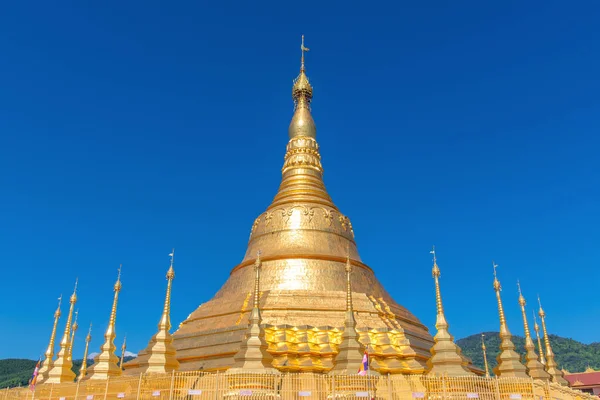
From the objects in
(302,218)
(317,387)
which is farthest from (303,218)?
(317,387)

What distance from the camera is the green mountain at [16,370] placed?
75.2 meters

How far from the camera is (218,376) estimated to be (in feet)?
45.6

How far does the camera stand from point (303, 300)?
78.1 feet

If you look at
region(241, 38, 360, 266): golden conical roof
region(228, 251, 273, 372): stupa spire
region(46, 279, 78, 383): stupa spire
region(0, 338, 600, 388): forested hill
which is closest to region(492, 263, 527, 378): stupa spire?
region(228, 251, 273, 372): stupa spire

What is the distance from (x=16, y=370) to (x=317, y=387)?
9383 cm

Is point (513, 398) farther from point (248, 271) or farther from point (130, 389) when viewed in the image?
point (248, 271)

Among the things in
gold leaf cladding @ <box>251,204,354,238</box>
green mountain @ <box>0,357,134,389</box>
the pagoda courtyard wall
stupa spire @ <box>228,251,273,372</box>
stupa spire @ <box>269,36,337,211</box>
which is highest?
stupa spire @ <box>269,36,337,211</box>

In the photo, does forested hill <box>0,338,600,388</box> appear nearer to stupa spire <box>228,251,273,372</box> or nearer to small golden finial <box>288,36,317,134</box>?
small golden finial <box>288,36,317,134</box>

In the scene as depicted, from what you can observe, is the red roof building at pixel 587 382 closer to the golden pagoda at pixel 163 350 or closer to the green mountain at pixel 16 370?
the golden pagoda at pixel 163 350

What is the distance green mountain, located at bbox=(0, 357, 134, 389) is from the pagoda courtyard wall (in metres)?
70.3

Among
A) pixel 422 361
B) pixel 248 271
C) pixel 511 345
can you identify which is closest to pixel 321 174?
pixel 248 271

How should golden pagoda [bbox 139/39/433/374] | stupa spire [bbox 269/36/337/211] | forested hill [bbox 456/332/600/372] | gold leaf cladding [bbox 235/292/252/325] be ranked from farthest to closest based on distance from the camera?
forested hill [bbox 456/332/600/372] → stupa spire [bbox 269/36/337/211] → gold leaf cladding [bbox 235/292/252/325] → golden pagoda [bbox 139/39/433/374]

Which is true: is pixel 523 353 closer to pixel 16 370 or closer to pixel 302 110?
pixel 302 110

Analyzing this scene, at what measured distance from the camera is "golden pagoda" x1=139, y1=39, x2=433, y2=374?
2078 centimetres
